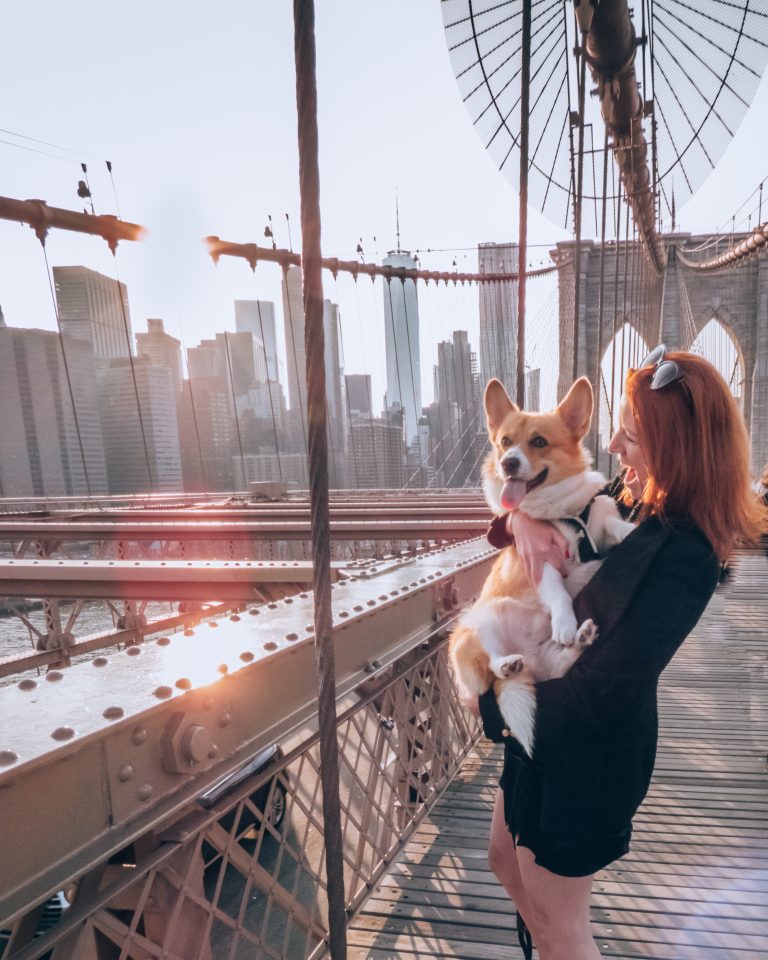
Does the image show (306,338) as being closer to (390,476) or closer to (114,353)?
(114,353)

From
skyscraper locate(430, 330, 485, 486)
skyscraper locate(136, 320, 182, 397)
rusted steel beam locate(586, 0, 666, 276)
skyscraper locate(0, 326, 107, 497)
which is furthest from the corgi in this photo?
skyscraper locate(136, 320, 182, 397)

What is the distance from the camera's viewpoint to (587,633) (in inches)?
45.6

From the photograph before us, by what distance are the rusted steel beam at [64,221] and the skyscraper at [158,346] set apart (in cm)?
912

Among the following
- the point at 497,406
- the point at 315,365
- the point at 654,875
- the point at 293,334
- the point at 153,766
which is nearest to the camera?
the point at 315,365

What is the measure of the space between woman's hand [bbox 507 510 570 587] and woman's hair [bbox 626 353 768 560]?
0.85 feet

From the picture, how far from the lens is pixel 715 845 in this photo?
8.41 ft

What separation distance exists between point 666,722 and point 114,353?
68.4ft

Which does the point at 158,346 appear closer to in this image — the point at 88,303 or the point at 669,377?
the point at 88,303

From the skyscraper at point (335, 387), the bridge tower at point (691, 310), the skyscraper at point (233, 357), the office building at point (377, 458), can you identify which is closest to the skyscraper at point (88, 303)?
the skyscraper at point (335, 387)

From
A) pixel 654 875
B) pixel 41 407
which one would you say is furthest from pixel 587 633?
pixel 41 407

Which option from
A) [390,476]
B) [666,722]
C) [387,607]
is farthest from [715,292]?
[387,607]

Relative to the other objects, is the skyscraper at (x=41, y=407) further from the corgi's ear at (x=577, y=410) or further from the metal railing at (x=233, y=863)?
the corgi's ear at (x=577, y=410)

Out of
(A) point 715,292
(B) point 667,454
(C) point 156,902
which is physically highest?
(A) point 715,292

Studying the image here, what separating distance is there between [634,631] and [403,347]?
154 feet
